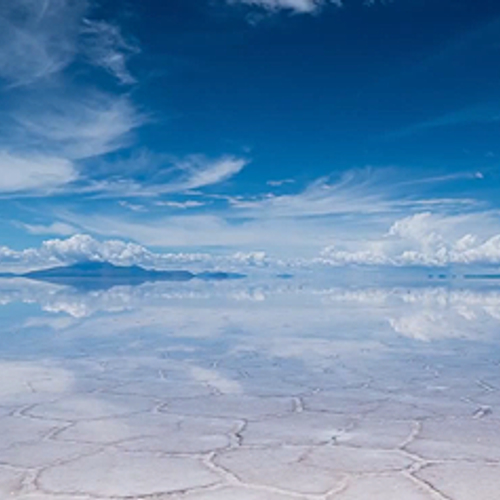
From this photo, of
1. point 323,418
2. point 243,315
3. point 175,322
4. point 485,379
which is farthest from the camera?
point 243,315

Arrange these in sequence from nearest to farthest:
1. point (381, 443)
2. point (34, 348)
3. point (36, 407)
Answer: point (381, 443)
point (36, 407)
point (34, 348)

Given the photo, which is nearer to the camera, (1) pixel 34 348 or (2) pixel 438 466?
(2) pixel 438 466

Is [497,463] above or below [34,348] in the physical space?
below

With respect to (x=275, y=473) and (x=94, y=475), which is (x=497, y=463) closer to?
(x=275, y=473)

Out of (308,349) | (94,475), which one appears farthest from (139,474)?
(308,349)

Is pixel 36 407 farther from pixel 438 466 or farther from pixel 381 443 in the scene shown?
pixel 438 466

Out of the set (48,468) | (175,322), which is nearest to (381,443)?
(48,468)
